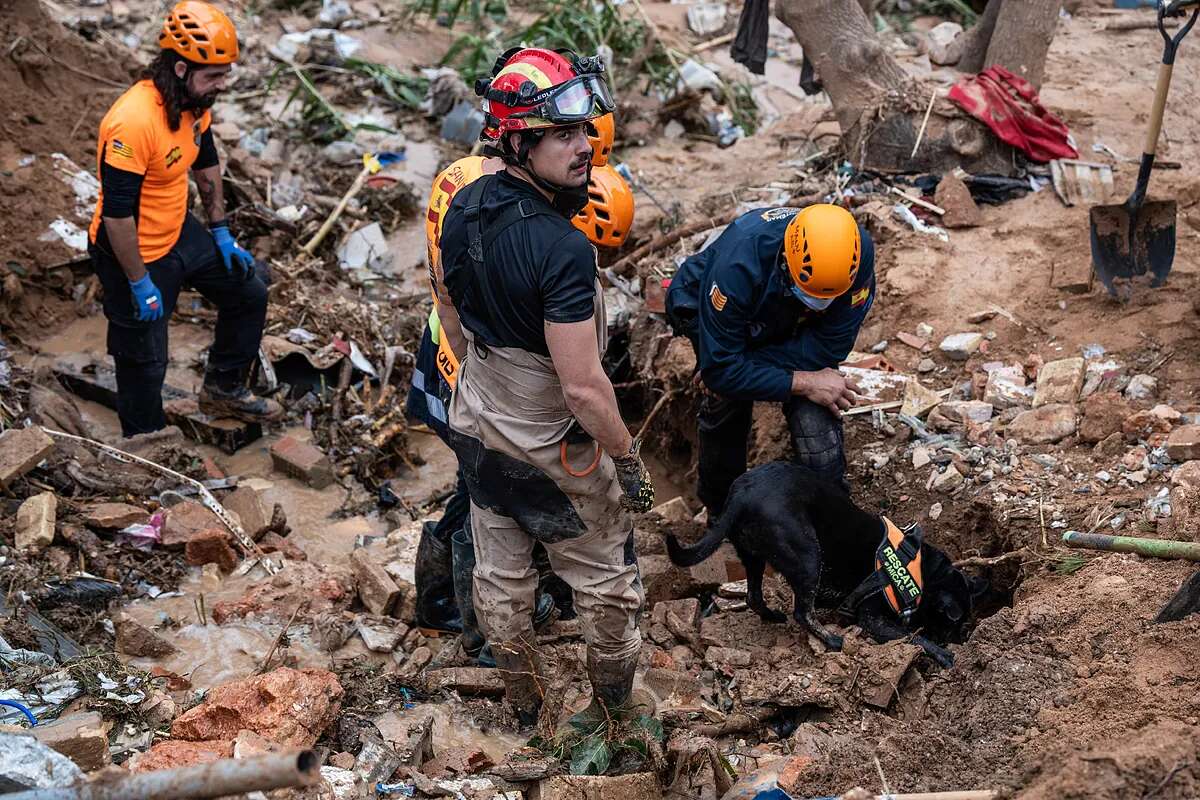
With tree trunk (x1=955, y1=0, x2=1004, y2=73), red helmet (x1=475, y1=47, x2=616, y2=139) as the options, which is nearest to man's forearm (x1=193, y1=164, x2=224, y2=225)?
red helmet (x1=475, y1=47, x2=616, y2=139)

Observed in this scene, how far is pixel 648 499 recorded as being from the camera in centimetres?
377

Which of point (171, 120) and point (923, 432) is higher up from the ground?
point (171, 120)

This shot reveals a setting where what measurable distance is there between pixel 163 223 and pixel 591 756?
352 cm

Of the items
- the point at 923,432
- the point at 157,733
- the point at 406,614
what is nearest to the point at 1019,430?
the point at 923,432

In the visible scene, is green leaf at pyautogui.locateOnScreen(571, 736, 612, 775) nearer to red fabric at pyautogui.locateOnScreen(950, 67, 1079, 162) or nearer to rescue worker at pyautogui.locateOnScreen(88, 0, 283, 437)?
rescue worker at pyautogui.locateOnScreen(88, 0, 283, 437)

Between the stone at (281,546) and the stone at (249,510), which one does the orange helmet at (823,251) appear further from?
the stone at (249,510)

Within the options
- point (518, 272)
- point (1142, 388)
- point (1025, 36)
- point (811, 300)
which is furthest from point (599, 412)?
point (1025, 36)

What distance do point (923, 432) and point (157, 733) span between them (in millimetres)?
3831

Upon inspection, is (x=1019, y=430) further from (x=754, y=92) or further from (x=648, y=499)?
(x=754, y=92)

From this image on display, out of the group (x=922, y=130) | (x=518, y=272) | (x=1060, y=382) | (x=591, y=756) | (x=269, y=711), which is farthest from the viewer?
(x=922, y=130)

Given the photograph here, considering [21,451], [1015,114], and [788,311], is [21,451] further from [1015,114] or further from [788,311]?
[1015,114]

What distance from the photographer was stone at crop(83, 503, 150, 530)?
530cm

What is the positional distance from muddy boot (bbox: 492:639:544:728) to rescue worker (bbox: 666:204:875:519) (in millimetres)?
1517

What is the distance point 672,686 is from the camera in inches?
178
